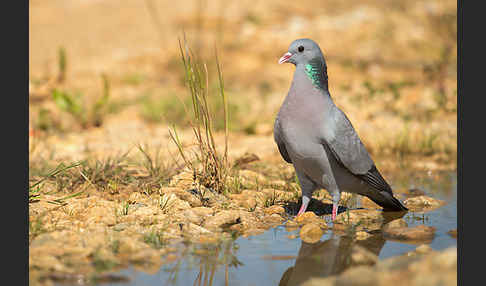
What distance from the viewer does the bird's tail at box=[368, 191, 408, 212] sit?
13.3ft

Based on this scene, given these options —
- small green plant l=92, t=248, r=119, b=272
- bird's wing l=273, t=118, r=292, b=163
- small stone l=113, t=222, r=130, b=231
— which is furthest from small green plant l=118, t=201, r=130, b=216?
bird's wing l=273, t=118, r=292, b=163

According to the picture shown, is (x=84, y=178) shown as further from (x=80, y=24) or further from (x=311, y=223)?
(x=80, y=24)

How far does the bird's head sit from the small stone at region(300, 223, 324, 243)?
108 cm

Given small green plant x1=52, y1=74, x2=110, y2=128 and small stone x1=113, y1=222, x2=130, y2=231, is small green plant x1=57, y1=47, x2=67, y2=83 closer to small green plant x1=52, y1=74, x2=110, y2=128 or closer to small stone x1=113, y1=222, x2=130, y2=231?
small green plant x1=52, y1=74, x2=110, y2=128

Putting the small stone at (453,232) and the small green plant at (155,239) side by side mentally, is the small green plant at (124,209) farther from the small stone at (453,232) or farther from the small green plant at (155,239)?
the small stone at (453,232)

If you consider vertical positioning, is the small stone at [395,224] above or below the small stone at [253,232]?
above

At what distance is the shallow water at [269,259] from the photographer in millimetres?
2859

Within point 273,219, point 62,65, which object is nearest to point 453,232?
point 273,219

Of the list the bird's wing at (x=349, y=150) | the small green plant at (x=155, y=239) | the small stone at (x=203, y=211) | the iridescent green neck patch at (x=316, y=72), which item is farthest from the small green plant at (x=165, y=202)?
the iridescent green neck patch at (x=316, y=72)

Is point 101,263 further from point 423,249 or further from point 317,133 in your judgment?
point 423,249

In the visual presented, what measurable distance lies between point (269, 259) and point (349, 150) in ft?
3.32

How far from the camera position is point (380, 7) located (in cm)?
1217

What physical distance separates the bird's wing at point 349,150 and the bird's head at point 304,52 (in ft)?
1.22

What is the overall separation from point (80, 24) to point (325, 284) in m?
9.69
